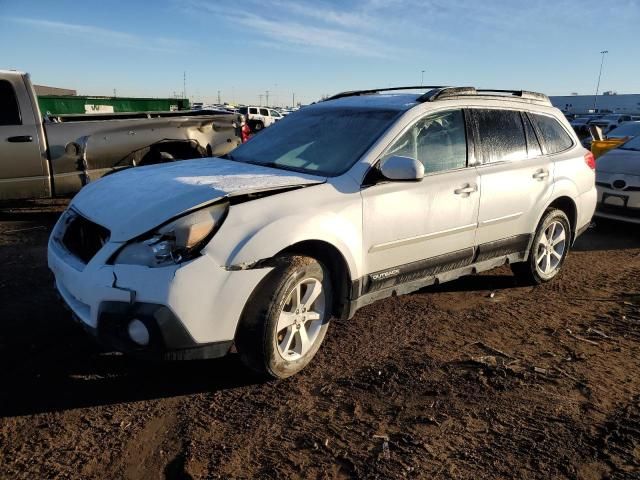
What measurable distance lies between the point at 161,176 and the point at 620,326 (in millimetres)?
3684

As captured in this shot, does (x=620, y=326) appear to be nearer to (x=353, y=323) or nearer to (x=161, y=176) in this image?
(x=353, y=323)

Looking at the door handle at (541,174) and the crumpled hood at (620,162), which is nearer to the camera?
the door handle at (541,174)

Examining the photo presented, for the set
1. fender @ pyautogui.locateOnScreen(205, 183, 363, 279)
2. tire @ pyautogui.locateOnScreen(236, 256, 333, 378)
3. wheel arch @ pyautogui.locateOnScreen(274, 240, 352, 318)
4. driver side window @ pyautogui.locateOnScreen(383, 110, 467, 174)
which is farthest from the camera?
driver side window @ pyautogui.locateOnScreen(383, 110, 467, 174)

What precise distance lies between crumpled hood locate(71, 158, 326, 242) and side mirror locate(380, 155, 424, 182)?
42 centimetres

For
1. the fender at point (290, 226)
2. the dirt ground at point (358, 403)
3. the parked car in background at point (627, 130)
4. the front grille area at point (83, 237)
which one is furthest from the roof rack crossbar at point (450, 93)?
the parked car in background at point (627, 130)

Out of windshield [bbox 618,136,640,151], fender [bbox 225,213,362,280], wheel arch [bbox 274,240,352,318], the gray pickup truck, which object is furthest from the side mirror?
windshield [bbox 618,136,640,151]

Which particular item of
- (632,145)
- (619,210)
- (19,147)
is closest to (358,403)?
(19,147)

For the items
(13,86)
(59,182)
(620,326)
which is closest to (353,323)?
(620,326)

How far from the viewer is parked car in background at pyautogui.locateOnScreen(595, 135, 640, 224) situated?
707 centimetres

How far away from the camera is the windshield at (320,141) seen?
11.6 feet

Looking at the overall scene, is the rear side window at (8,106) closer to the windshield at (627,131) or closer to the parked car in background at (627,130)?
the parked car in background at (627,130)

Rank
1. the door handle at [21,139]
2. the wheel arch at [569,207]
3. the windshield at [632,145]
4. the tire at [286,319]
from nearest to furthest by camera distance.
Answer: the tire at [286,319] < the wheel arch at [569,207] < the door handle at [21,139] < the windshield at [632,145]

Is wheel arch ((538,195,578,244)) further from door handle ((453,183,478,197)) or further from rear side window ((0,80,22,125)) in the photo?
rear side window ((0,80,22,125))

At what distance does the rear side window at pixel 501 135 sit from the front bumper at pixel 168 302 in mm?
2330
